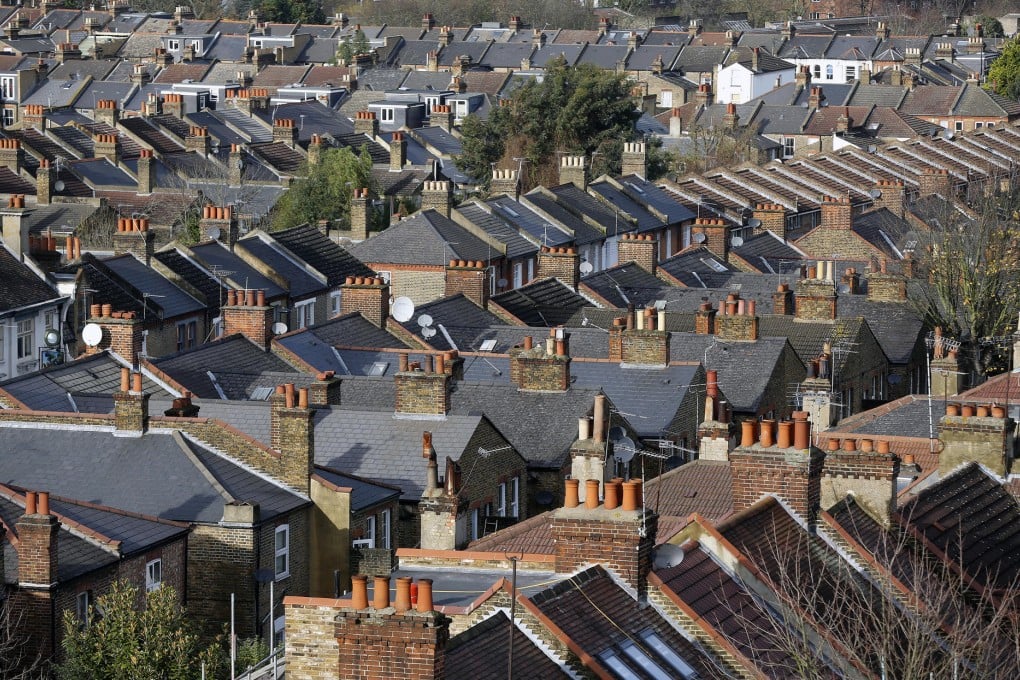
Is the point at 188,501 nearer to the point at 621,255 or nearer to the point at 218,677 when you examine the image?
the point at 218,677

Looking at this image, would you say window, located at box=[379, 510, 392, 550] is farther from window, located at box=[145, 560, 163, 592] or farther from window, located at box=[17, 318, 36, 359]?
window, located at box=[17, 318, 36, 359]

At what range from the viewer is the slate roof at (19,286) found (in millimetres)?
59438

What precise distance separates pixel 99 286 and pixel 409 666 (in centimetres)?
4245

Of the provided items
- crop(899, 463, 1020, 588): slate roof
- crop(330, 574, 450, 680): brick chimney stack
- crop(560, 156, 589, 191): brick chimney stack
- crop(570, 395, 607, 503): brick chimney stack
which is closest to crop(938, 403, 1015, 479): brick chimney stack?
crop(899, 463, 1020, 588): slate roof

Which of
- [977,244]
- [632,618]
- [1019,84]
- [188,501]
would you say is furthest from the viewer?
[1019,84]

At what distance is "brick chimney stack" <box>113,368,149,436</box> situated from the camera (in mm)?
38219

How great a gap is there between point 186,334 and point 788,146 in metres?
68.9

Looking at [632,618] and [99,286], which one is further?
[99,286]

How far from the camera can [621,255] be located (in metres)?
68.9

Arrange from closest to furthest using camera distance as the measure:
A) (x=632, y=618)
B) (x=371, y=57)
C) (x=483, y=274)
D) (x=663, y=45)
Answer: (x=632, y=618)
(x=483, y=274)
(x=371, y=57)
(x=663, y=45)

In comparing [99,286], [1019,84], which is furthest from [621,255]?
[1019,84]

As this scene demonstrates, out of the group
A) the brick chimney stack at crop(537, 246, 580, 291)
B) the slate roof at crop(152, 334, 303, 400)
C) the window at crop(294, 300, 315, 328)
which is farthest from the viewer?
the window at crop(294, 300, 315, 328)

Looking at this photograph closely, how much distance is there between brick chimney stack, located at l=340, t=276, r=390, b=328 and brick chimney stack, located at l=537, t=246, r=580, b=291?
966 cm

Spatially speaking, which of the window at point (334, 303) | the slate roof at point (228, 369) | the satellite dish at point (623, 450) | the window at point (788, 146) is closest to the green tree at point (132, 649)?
the satellite dish at point (623, 450)
